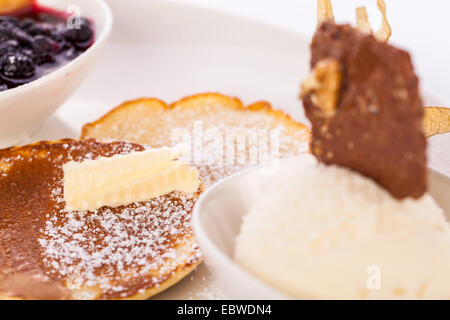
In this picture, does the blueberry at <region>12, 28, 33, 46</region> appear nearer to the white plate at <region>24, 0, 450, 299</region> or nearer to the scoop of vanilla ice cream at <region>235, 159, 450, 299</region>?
the white plate at <region>24, 0, 450, 299</region>

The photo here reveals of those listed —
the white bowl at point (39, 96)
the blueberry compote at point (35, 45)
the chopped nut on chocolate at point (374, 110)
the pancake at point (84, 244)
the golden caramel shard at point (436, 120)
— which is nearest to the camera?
the chopped nut on chocolate at point (374, 110)

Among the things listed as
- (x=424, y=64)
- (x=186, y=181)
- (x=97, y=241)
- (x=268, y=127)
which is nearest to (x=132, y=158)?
(x=186, y=181)

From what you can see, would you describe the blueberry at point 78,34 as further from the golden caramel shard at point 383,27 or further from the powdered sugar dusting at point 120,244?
the golden caramel shard at point 383,27

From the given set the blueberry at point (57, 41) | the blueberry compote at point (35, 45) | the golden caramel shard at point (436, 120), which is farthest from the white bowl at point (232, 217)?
the blueberry at point (57, 41)

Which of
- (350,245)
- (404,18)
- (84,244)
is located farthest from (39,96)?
(404,18)

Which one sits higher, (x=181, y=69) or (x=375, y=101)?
(x=375, y=101)

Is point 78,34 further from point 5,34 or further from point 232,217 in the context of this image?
point 232,217
